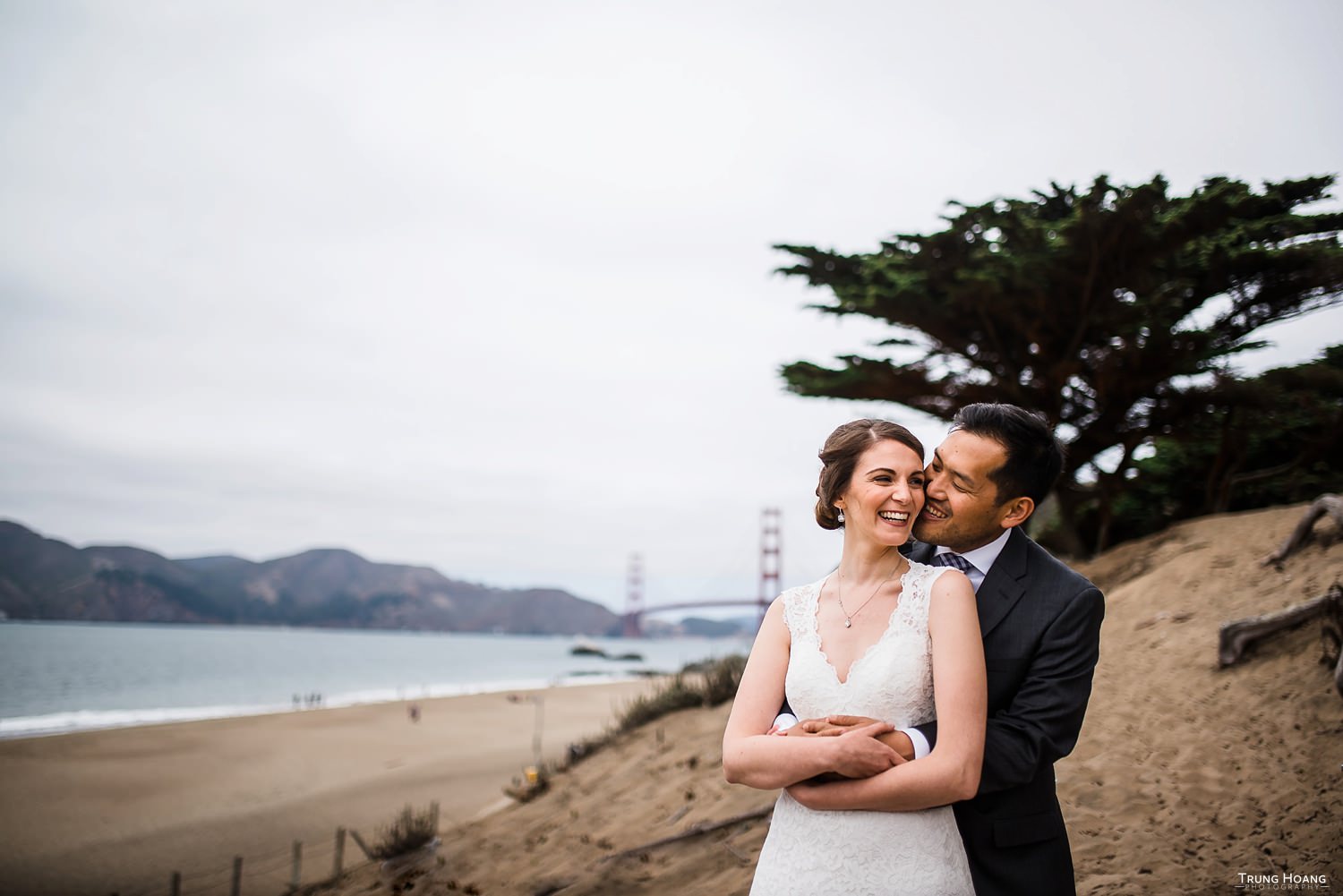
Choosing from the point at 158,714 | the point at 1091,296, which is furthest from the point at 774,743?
the point at 158,714

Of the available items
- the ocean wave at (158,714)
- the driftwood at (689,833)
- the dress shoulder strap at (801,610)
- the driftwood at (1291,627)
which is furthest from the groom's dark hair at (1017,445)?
the ocean wave at (158,714)

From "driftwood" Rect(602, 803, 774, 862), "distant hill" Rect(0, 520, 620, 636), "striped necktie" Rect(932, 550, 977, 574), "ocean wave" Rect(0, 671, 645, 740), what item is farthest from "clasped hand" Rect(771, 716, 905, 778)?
"distant hill" Rect(0, 520, 620, 636)

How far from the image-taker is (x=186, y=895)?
1094cm

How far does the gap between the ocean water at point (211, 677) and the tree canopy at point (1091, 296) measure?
6.14 m

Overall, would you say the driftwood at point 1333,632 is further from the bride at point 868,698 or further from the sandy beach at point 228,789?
the sandy beach at point 228,789

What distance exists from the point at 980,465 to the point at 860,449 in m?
0.33

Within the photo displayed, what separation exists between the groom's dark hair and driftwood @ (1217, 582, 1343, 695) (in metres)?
4.78

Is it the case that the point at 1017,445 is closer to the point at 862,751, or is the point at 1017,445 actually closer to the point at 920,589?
the point at 920,589

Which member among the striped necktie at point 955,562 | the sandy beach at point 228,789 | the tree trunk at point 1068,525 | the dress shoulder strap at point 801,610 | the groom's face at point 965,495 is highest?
the tree trunk at point 1068,525

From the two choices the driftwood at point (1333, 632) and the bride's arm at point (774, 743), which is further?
the driftwood at point (1333, 632)

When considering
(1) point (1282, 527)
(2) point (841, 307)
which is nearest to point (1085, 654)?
(1) point (1282, 527)

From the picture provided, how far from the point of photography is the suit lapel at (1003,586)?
2.17 meters

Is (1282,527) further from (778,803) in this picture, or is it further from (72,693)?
(72,693)

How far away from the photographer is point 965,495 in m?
2.27
